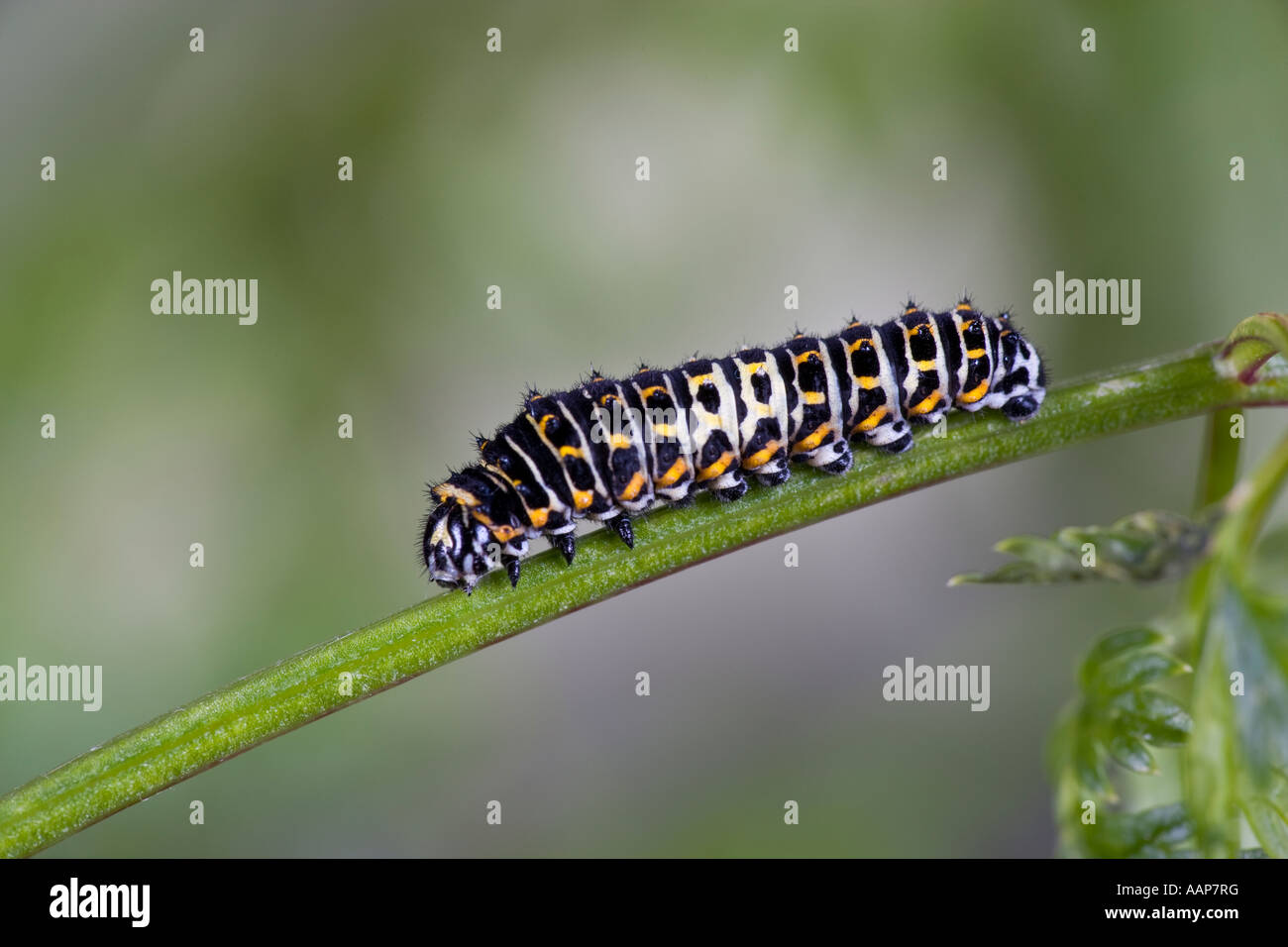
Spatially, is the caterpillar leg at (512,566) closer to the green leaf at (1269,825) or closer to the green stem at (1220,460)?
the green leaf at (1269,825)

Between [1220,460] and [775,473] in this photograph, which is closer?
[1220,460]

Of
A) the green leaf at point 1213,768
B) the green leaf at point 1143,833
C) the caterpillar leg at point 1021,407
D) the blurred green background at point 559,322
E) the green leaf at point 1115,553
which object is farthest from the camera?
the blurred green background at point 559,322

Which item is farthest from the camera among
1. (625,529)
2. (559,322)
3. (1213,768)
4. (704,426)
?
(559,322)

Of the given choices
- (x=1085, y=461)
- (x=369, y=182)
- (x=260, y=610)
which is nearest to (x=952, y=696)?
(x=1085, y=461)

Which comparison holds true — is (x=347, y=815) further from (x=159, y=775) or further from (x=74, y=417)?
(x=159, y=775)

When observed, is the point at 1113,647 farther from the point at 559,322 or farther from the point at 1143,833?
the point at 559,322

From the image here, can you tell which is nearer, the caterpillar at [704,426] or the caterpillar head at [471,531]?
the caterpillar head at [471,531]

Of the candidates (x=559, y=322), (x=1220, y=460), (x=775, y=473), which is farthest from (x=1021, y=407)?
(x=559, y=322)

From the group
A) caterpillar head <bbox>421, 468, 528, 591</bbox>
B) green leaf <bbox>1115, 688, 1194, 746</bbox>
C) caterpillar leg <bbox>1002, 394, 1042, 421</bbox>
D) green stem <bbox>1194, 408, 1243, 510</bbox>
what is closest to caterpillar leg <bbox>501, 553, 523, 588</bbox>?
caterpillar head <bbox>421, 468, 528, 591</bbox>

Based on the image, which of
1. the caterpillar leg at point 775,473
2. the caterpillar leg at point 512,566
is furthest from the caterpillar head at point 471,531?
the caterpillar leg at point 775,473
